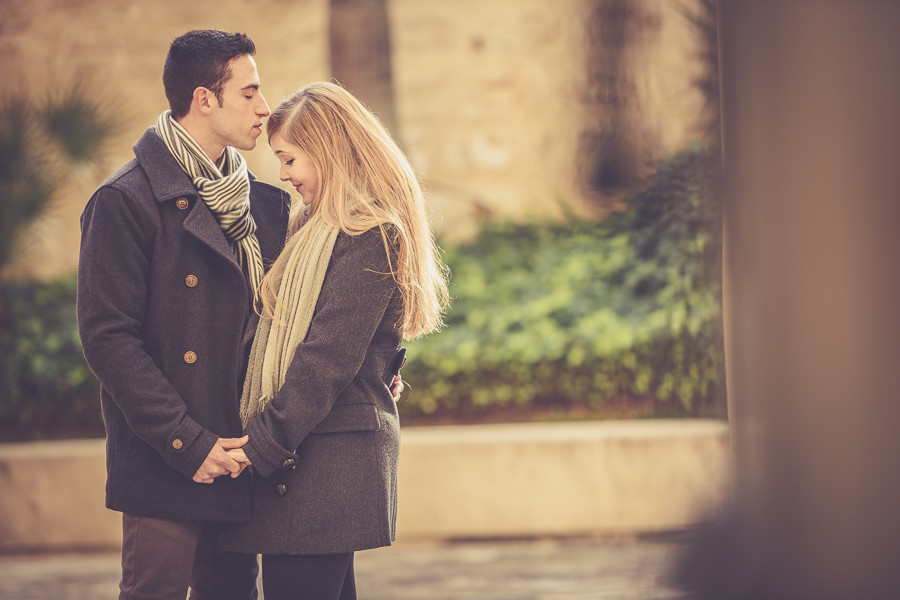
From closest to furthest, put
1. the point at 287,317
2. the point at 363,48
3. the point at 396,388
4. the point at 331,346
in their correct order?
the point at 331,346, the point at 287,317, the point at 396,388, the point at 363,48

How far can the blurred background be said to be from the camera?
2934mm

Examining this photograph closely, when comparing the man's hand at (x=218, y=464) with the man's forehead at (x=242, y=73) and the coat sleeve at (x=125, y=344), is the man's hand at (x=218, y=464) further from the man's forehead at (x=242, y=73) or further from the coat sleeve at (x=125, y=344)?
the man's forehead at (x=242, y=73)

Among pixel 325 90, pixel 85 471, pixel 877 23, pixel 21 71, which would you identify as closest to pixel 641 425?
pixel 85 471

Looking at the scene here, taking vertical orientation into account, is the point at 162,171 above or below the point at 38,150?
below

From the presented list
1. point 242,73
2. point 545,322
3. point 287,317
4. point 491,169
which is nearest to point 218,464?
point 287,317

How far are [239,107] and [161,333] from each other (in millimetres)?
610

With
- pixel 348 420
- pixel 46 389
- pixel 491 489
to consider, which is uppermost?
pixel 348 420

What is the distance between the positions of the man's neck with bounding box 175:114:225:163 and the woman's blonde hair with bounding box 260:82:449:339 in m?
0.19

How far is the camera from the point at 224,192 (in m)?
2.53

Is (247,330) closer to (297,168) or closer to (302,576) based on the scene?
(297,168)

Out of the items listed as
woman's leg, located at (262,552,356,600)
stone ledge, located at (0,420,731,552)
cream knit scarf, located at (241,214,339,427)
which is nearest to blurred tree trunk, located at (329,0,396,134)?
stone ledge, located at (0,420,731,552)

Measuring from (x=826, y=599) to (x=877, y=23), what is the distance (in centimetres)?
105

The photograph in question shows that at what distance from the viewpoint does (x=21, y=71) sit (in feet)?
27.5

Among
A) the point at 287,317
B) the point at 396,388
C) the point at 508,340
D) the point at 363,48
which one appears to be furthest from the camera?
the point at 363,48
